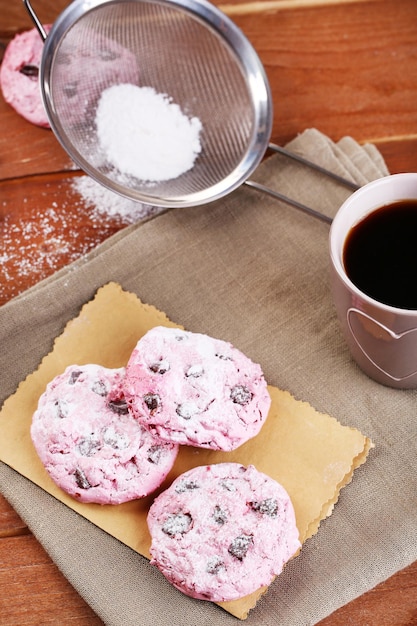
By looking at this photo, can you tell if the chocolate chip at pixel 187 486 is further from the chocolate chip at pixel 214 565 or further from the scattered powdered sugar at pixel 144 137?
the scattered powdered sugar at pixel 144 137

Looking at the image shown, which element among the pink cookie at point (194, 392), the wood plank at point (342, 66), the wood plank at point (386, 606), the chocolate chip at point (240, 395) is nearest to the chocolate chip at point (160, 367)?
the pink cookie at point (194, 392)

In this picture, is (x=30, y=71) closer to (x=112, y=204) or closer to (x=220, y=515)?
(x=112, y=204)

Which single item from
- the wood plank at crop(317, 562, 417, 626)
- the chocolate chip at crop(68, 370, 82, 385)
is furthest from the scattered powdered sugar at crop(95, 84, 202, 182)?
the wood plank at crop(317, 562, 417, 626)

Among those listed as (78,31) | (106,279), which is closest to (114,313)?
(106,279)

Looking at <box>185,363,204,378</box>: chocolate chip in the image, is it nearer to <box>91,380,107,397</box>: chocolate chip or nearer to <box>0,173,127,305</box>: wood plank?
<box>91,380,107,397</box>: chocolate chip

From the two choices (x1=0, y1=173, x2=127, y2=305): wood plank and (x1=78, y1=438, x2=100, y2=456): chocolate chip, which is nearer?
(x1=78, y1=438, x2=100, y2=456): chocolate chip

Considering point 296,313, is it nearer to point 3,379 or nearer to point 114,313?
point 114,313

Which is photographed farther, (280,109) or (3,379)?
(280,109)
